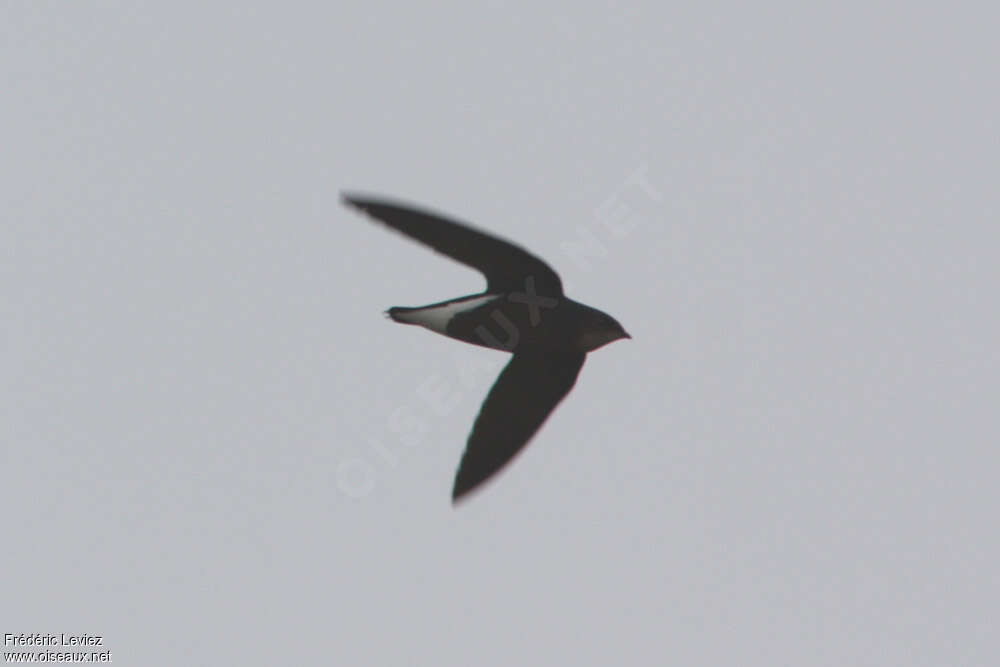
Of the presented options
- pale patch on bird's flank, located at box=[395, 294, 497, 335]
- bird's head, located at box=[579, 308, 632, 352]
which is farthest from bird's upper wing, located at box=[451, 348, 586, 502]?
pale patch on bird's flank, located at box=[395, 294, 497, 335]

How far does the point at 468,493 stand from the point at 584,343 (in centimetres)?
135

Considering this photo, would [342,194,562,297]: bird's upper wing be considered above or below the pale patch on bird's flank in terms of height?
above

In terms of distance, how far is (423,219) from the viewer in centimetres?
800

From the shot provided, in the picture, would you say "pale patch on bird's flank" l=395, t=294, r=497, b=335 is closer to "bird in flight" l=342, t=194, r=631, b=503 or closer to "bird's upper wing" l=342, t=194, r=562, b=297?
"bird in flight" l=342, t=194, r=631, b=503

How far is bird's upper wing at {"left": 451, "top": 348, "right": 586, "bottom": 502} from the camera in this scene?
8.97m

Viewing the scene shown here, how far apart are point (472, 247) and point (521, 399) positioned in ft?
4.39

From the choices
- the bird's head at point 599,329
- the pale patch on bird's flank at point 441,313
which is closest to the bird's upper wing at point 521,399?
the bird's head at point 599,329

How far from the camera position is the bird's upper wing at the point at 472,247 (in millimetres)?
7937

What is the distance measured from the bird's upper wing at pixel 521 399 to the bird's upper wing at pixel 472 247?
0.61 meters

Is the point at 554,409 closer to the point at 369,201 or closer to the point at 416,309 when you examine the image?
the point at 416,309

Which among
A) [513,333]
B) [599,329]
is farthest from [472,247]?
[599,329]

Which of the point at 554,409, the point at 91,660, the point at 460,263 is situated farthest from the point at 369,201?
the point at 91,660

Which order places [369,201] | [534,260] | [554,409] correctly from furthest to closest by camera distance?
[554,409] → [534,260] → [369,201]

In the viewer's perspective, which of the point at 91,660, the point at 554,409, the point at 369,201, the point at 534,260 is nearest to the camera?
the point at 369,201
